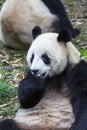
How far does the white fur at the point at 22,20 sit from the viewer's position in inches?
332

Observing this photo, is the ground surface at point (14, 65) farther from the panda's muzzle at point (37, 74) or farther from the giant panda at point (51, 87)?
the panda's muzzle at point (37, 74)

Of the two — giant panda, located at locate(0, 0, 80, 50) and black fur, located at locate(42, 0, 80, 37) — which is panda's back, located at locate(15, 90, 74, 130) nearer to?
giant panda, located at locate(0, 0, 80, 50)

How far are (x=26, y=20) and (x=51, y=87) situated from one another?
263 cm

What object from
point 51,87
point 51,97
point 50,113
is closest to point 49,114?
point 50,113

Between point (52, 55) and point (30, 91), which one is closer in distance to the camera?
point (30, 91)

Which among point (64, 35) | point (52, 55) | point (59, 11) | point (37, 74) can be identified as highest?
point (64, 35)

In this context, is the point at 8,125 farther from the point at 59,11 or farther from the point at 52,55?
the point at 59,11

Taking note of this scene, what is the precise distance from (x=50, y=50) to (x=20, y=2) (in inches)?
114

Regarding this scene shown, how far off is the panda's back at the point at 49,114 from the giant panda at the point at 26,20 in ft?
8.37

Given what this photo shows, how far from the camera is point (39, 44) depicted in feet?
19.4

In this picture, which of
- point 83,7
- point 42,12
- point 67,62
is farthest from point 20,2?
point 67,62

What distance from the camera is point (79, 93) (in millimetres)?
5668

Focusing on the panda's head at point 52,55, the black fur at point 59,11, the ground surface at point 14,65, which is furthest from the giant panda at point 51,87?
the black fur at point 59,11

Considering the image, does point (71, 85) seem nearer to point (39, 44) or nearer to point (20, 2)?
point (39, 44)
